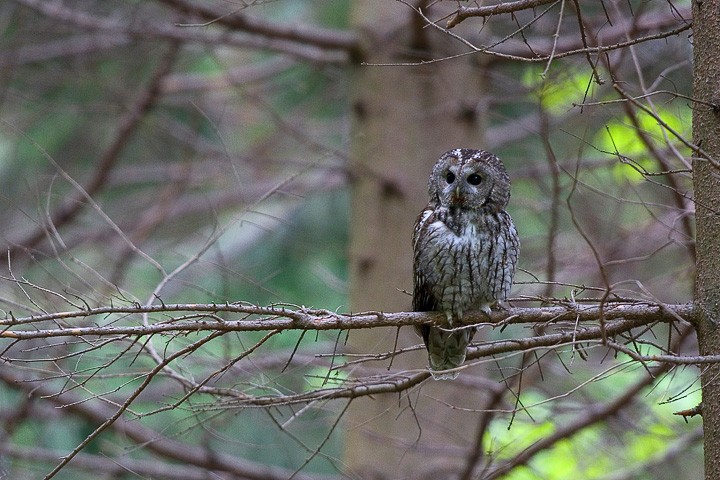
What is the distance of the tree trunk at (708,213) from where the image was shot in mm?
2781

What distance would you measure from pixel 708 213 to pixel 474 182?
141 cm

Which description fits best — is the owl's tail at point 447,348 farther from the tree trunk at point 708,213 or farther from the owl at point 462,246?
the tree trunk at point 708,213

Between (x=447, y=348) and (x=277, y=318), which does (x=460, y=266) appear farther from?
(x=277, y=318)

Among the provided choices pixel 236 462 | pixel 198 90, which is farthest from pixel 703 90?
pixel 198 90

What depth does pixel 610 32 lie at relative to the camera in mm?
5598

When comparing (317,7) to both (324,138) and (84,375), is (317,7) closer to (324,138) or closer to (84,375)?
(324,138)

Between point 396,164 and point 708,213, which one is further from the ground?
point 396,164

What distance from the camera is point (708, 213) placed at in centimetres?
287

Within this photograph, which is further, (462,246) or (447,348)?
(447,348)

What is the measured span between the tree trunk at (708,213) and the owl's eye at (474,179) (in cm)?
134

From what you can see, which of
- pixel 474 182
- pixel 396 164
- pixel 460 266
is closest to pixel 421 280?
pixel 460 266

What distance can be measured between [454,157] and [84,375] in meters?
1.95

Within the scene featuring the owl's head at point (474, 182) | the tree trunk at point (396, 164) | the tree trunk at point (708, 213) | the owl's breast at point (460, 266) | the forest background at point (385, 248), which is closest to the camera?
the tree trunk at point (708, 213)

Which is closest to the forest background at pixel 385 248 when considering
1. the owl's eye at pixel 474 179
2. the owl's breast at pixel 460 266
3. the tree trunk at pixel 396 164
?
the tree trunk at pixel 396 164
